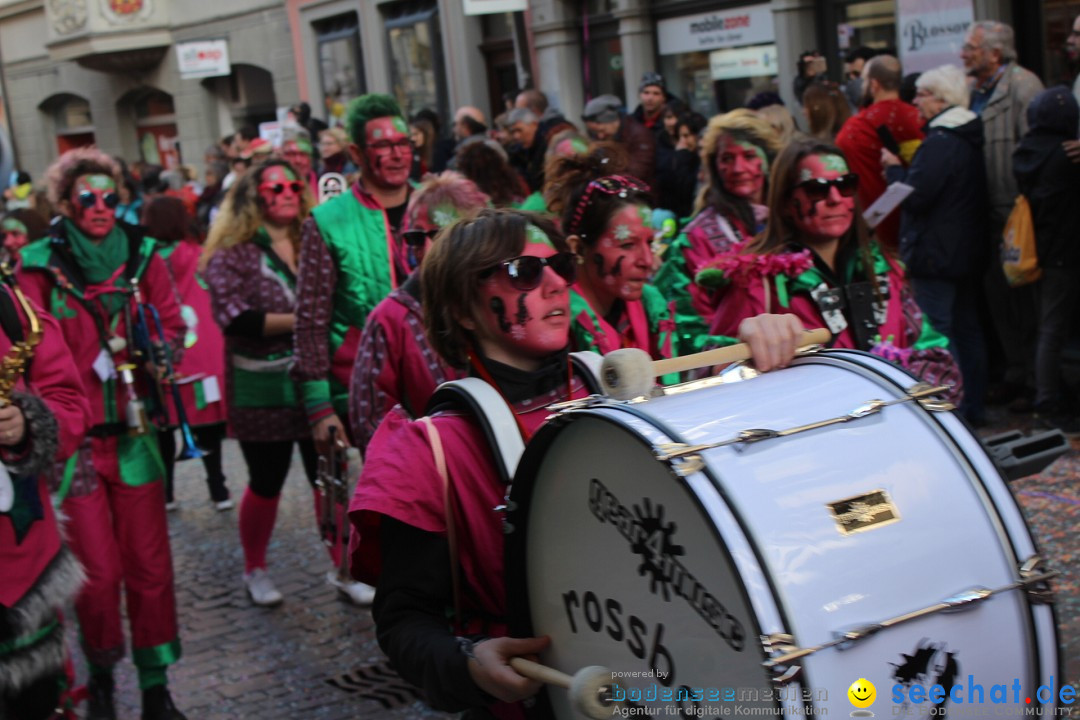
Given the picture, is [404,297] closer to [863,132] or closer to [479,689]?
[479,689]

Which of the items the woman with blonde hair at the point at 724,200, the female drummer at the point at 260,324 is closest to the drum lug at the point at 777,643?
the woman with blonde hair at the point at 724,200

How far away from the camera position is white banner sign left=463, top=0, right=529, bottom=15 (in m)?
13.0

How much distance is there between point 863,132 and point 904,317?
3.82 m

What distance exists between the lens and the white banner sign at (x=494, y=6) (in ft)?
42.6

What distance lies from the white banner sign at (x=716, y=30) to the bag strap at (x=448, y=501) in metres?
9.97

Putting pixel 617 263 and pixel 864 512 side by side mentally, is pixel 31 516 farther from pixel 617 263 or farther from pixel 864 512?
pixel 864 512

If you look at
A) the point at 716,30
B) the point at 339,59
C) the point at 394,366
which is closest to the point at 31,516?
the point at 394,366

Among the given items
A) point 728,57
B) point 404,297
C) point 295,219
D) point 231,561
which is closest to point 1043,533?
point 404,297

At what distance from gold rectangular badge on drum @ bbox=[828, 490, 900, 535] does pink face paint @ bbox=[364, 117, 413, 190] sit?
352 centimetres

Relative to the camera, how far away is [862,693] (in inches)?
68.6

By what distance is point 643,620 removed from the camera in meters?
1.95

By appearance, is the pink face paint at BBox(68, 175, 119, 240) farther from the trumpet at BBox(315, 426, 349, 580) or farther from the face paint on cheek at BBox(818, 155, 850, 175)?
the face paint on cheek at BBox(818, 155, 850, 175)

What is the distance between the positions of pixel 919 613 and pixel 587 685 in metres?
0.50

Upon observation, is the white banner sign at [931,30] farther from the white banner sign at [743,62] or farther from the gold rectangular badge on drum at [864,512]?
the gold rectangular badge on drum at [864,512]
